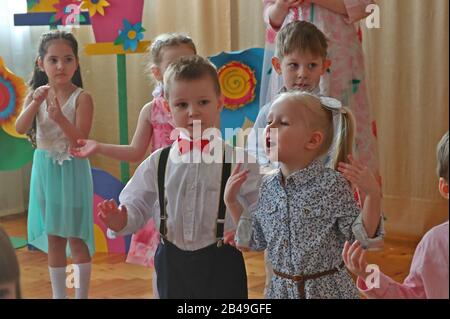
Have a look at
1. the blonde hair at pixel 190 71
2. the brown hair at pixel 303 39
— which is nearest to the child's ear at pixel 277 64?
the brown hair at pixel 303 39

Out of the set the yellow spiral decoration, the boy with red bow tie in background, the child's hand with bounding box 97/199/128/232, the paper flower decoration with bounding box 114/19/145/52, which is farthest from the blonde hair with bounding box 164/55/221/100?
the yellow spiral decoration

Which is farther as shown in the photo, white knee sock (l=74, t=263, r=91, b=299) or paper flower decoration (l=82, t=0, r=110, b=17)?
paper flower decoration (l=82, t=0, r=110, b=17)

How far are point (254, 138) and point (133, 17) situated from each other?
492mm

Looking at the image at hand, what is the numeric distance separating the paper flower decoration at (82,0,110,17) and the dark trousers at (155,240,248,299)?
777 millimetres

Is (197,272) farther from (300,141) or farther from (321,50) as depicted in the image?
(321,50)

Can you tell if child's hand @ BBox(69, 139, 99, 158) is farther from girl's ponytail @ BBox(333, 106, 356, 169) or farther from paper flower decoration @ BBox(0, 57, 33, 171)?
girl's ponytail @ BBox(333, 106, 356, 169)

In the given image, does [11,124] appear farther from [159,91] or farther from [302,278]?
[302,278]

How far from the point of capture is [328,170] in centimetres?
113

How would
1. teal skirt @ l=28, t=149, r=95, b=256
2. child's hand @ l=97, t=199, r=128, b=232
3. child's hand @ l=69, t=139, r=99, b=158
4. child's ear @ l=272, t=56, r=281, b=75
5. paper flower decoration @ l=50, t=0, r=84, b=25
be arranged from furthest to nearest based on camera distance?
paper flower decoration @ l=50, t=0, r=84, b=25 < teal skirt @ l=28, t=149, r=95, b=256 < child's ear @ l=272, t=56, r=281, b=75 < child's hand @ l=69, t=139, r=99, b=158 < child's hand @ l=97, t=199, r=128, b=232

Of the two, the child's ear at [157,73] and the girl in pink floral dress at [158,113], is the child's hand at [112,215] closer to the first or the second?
the girl in pink floral dress at [158,113]

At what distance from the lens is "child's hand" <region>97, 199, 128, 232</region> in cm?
120

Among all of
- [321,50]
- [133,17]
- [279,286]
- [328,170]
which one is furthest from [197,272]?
[133,17]

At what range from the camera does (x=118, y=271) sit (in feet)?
6.45

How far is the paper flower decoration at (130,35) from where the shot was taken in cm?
181
